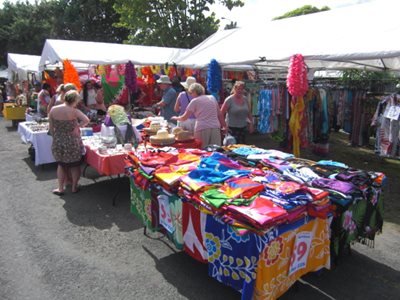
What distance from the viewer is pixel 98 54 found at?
9.59 metres

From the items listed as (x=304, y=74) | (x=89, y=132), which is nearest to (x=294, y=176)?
(x=304, y=74)

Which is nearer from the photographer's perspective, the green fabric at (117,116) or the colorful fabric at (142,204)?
the colorful fabric at (142,204)

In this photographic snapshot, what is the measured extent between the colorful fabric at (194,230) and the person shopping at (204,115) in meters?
2.40

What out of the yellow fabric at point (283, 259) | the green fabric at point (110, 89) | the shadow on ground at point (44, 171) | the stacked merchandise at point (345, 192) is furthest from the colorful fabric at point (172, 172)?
the green fabric at point (110, 89)

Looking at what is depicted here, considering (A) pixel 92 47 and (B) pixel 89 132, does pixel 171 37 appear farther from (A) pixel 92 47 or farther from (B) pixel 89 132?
(B) pixel 89 132

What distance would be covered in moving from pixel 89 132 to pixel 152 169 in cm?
350

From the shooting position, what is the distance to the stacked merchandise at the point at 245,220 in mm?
2199

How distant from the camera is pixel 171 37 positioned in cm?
1744

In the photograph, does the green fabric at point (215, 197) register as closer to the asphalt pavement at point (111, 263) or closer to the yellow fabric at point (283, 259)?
the yellow fabric at point (283, 259)

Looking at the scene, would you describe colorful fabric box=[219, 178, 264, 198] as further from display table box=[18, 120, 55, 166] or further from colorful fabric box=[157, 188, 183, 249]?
display table box=[18, 120, 55, 166]

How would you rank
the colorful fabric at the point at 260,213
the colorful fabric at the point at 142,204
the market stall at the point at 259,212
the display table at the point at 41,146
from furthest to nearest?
the display table at the point at 41,146 < the colorful fabric at the point at 142,204 < the market stall at the point at 259,212 < the colorful fabric at the point at 260,213

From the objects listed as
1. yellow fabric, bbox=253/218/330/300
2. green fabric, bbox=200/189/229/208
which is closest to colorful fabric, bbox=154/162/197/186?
green fabric, bbox=200/189/229/208

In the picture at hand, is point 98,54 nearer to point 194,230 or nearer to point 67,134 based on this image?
point 67,134

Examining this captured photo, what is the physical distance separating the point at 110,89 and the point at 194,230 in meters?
8.08
